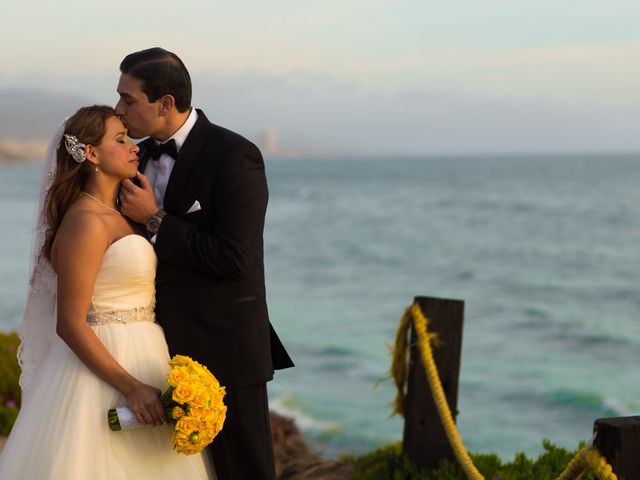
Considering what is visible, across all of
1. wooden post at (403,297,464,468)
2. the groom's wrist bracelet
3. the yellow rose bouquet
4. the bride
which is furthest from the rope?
the groom's wrist bracelet

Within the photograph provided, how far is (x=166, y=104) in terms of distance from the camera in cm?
387

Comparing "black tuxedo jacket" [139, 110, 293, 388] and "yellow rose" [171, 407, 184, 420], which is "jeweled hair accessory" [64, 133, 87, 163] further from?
"yellow rose" [171, 407, 184, 420]

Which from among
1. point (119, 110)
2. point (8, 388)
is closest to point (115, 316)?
point (119, 110)

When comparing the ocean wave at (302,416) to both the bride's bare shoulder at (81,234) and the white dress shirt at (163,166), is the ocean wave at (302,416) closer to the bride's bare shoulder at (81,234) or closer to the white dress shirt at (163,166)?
the white dress shirt at (163,166)

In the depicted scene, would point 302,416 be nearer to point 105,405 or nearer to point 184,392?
point 105,405

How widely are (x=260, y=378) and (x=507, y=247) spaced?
3164cm

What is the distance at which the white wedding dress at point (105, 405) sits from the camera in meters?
3.67

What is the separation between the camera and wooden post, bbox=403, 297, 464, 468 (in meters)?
5.86

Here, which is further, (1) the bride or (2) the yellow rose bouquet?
(1) the bride

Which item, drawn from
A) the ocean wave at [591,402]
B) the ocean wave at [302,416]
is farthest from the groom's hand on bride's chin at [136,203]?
the ocean wave at [591,402]

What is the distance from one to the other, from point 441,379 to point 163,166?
270cm

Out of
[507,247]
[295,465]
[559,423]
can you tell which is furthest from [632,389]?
[507,247]

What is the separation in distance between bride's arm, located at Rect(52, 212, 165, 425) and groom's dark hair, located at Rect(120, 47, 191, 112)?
1.98ft

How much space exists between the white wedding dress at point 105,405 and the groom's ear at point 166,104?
0.56m
